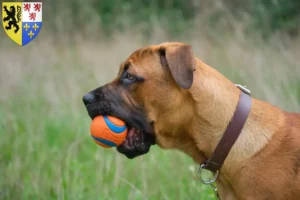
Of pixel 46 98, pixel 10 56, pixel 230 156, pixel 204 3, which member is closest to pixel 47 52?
pixel 10 56

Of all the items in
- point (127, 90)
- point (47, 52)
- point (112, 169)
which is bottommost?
point (112, 169)

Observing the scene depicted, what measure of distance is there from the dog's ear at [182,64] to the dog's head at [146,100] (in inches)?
0.7

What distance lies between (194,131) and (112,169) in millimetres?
1667

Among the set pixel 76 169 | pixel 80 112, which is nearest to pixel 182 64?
pixel 76 169

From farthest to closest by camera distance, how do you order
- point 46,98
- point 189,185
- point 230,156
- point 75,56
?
point 75,56, point 46,98, point 189,185, point 230,156

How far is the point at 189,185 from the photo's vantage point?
4.79 m

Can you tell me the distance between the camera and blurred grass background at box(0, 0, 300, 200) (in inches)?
185

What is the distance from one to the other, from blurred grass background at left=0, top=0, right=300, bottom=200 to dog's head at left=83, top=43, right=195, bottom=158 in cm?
93

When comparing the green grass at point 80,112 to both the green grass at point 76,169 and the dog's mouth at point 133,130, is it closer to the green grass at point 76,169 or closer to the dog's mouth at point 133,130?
the green grass at point 76,169

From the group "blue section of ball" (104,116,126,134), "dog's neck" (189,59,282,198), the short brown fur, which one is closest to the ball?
"blue section of ball" (104,116,126,134)

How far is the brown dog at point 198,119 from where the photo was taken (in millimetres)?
3381

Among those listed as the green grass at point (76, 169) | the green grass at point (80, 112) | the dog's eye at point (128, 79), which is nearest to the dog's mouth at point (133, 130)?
the dog's eye at point (128, 79)

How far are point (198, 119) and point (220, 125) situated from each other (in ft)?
0.51

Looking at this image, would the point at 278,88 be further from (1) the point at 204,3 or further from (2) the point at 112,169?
(1) the point at 204,3
